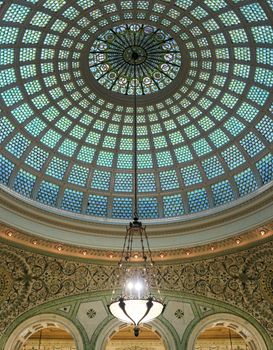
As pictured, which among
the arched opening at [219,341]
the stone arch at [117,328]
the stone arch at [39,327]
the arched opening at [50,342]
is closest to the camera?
the stone arch at [39,327]

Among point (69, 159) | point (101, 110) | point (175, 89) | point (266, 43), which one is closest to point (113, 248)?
point (69, 159)

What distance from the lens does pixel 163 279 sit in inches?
712

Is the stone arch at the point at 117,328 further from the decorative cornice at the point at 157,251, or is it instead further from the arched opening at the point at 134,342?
the arched opening at the point at 134,342

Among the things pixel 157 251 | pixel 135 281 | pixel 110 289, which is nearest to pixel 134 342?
pixel 110 289

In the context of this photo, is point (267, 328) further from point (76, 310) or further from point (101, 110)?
point (101, 110)

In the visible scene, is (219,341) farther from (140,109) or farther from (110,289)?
(140,109)

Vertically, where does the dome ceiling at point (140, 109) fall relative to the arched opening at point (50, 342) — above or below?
above

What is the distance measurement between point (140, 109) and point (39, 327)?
10.1m

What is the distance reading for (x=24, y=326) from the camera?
16.3 meters

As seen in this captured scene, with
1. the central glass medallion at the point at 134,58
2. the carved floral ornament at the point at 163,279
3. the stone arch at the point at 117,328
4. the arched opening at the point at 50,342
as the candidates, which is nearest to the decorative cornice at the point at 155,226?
the carved floral ornament at the point at 163,279

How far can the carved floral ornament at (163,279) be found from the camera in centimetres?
1655

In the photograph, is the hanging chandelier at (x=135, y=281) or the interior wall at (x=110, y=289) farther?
the interior wall at (x=110, y=289)

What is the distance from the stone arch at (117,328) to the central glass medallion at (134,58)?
9.67 metres

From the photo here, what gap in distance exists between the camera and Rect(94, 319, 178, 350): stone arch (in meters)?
16.6
